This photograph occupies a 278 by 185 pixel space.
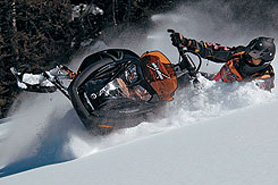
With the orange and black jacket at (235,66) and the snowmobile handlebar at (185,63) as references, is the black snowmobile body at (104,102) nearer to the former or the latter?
the snowmobile handlebar at (185,63)

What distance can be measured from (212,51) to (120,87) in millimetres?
1486

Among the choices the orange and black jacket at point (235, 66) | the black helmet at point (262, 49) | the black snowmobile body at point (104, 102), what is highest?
the black helmet at point (262, 49)

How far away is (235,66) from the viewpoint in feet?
19.2

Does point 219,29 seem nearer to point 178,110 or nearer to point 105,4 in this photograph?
point 105,4

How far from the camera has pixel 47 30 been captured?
1352 centimetres

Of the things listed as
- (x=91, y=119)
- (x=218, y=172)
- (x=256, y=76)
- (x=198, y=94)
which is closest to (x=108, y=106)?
(x=91, y=119)

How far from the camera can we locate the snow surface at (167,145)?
10.1 ft

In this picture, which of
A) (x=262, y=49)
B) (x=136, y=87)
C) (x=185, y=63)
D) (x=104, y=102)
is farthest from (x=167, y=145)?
(x=262, y=49)

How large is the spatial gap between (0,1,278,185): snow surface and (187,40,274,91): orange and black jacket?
15 centimetres

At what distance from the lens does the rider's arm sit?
579 cm

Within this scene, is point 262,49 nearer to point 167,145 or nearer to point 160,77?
point 160,77

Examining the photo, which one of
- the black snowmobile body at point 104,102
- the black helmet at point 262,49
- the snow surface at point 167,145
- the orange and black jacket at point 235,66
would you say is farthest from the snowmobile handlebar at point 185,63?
the black helmet at point 262,49

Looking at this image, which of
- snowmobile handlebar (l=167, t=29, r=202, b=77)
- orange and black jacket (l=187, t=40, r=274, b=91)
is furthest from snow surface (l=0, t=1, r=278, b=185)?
snowmobile handlebar (l=167, t=29, r=202, b=77)

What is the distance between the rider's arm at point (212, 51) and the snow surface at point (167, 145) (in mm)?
369
